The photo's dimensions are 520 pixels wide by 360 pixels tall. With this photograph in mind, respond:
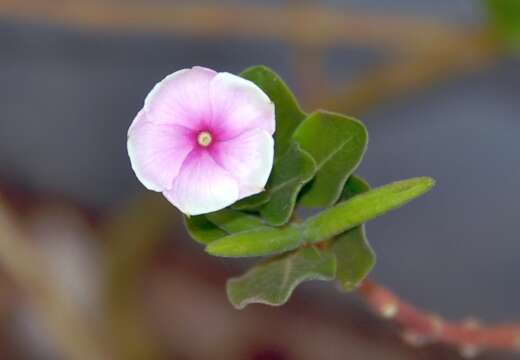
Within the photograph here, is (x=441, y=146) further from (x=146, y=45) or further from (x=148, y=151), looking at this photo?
(x=148, y=151)

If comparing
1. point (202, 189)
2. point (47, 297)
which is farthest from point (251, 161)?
point (47, 297)

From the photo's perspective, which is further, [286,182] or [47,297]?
[47,297]

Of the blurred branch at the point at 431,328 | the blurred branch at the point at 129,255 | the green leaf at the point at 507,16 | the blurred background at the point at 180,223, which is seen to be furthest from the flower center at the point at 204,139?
the blurred background at the point at 180,223

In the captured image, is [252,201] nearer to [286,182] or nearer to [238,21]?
[286,182]

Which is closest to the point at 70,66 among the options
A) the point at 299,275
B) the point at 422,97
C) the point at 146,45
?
the point at 146,45

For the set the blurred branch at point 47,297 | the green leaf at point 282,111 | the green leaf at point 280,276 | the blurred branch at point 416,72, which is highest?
the blurred branch at point 416,72

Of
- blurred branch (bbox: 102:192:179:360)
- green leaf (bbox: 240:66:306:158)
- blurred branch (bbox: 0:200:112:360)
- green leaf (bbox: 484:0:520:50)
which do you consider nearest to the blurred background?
blurred branch (bbox: 102:192:179:360)

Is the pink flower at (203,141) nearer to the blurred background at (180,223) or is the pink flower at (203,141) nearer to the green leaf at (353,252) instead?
the green leaf at (353,252)
